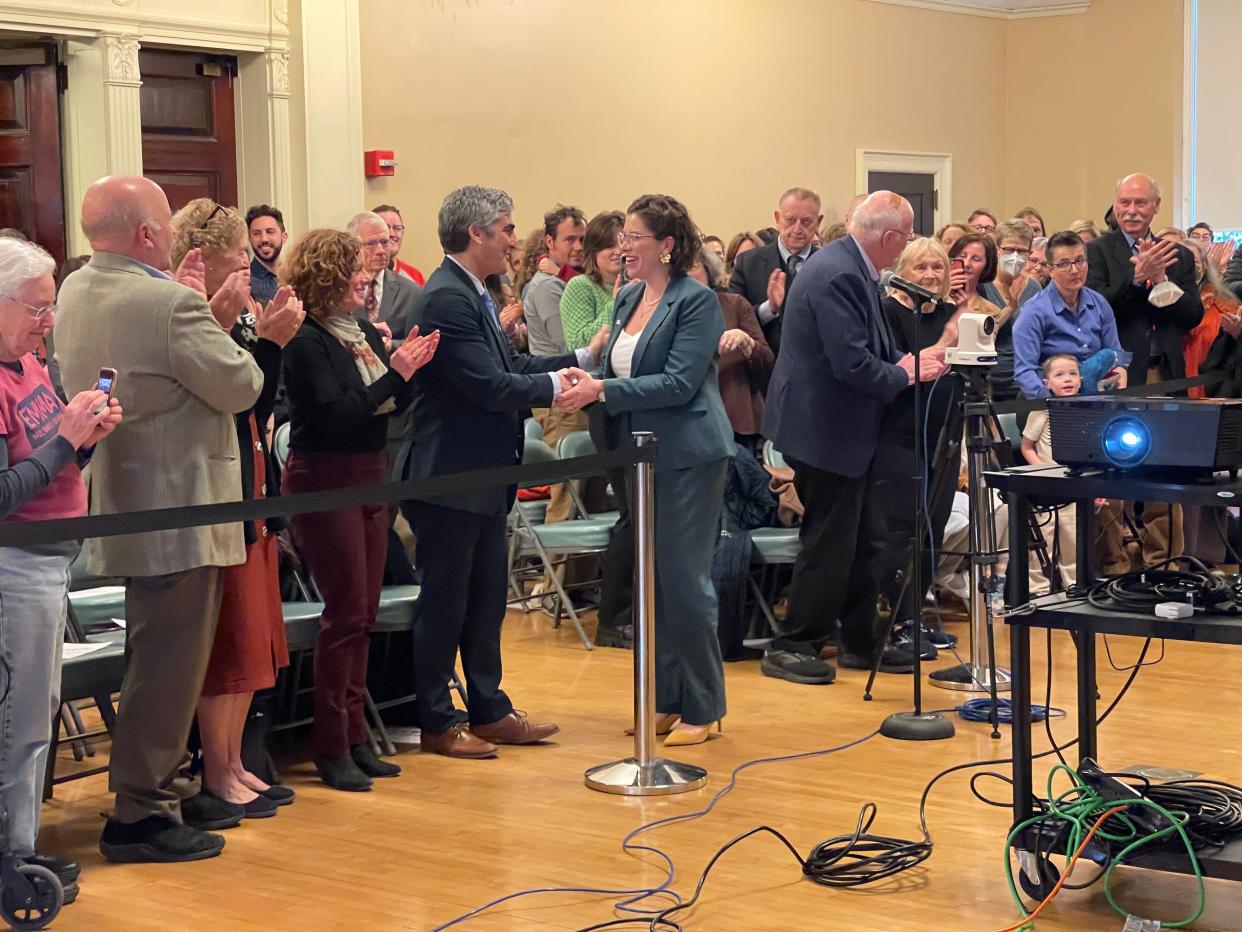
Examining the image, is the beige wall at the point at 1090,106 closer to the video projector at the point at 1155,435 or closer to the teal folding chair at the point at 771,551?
the teal folding chair at the point at 771,551

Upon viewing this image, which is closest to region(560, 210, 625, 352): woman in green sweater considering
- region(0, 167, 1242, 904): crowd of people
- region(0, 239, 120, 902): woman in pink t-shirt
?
region(0, 167, 1242, 904): crowd of people

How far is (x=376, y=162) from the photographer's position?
32.0ft

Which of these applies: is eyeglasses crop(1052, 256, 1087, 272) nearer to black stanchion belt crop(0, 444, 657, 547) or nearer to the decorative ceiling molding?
black stanchion belt crop(0, 444, 657, 547)

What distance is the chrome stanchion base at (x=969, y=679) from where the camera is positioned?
5680 millimetres

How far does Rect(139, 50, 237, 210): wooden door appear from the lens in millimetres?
9023

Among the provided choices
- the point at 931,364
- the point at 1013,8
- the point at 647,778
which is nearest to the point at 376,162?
the point at 931,364

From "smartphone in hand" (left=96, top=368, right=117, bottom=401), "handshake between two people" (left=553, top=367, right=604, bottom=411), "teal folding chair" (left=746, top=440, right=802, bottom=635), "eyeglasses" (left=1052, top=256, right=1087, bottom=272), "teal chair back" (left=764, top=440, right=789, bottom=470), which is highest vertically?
"eyeglasses" (left=1052, top=256, right=1087, bottom=272)

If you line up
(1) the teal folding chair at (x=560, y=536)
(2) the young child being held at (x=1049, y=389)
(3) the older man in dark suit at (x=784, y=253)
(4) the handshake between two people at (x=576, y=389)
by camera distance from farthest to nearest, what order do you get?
(3) the older man in dark suit at (x=784, y=253) → (2) the young child being held at (x=1049, y=389) → (1) the teal folding chair at (x=560, y=536) → (4) the handshake between two people at (x=576, y=389)

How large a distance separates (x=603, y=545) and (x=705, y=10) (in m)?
A: 6.56

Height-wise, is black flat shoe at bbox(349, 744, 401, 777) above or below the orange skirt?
below

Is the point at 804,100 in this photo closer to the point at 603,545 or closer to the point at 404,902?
the point at 603,545

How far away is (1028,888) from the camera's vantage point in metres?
3.59

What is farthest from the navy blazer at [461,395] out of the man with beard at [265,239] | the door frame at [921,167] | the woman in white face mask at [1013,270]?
the door frame at [921,167]

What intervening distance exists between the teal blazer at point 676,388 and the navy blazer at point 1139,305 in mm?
3291
